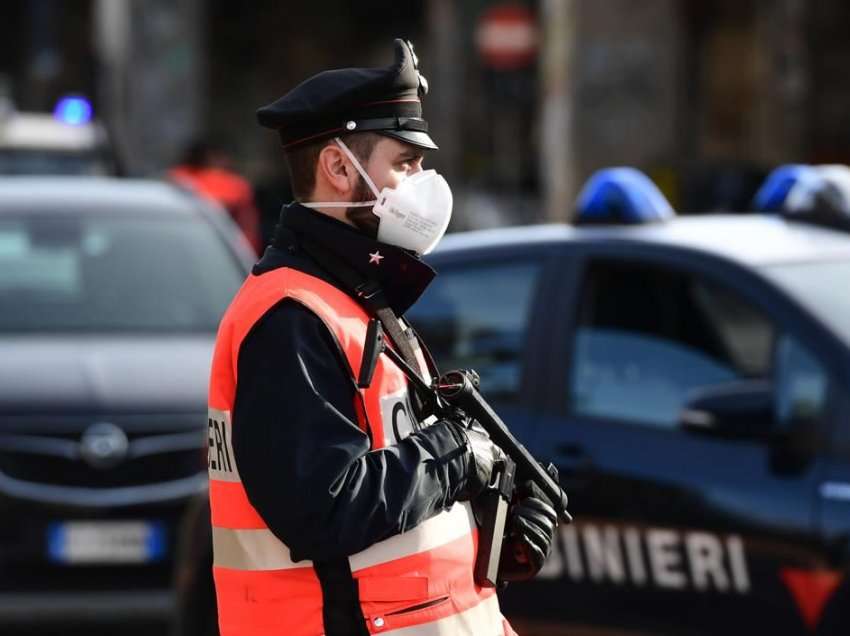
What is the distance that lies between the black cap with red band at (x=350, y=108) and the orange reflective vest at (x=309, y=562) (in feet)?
0.74

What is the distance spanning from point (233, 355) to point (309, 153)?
1.14ft

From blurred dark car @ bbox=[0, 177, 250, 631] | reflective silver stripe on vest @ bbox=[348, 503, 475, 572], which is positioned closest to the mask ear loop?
reflective silver stripe on vest @ bbox=[348, 503, 475, 572]

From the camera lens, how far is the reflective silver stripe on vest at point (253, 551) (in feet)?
10.4

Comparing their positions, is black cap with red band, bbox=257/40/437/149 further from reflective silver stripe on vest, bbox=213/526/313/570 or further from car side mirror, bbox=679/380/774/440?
car side mirror, bbox=679/380/774/440

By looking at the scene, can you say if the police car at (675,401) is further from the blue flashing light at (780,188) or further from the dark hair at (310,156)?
the dark hair at (310,156)

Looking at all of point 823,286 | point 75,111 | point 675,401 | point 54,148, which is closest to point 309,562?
point 675,401

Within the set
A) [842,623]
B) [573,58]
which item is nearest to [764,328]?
[842,623]

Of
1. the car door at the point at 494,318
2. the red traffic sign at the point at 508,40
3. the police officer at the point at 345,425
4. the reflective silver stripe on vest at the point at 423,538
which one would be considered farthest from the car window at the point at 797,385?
the red traffic sign at the point at 508,40

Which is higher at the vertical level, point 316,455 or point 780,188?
point 316,455

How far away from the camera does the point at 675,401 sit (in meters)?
5.35

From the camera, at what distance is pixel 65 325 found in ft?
24.5

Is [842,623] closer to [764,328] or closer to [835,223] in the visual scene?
[764,328]

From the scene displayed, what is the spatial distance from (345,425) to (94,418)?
380 centimetres

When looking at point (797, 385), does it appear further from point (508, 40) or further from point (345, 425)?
point (508, 40)
